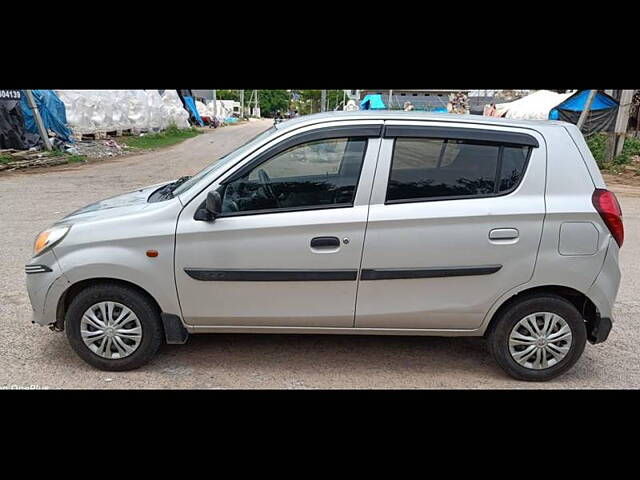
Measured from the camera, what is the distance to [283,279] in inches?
128

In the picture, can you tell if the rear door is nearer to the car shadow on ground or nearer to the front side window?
the front side window

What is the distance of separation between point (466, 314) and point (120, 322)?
247 centimetres

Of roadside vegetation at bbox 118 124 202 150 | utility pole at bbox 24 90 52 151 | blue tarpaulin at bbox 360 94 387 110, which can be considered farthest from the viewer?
blue tarpaulin at bbox 360 94 387 110

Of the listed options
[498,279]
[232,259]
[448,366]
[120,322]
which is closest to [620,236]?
[498,279]

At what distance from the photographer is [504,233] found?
3180mm

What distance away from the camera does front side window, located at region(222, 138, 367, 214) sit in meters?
3.27

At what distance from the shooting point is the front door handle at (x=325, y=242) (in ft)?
10.4

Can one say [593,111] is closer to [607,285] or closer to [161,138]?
[607,285]

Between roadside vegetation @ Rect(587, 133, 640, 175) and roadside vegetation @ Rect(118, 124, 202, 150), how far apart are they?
17838 millimetres

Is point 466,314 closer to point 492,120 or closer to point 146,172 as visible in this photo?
point 492,120

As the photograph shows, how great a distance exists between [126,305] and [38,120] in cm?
1481

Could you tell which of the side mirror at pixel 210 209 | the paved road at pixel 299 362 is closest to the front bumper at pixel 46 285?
the paved road at pixel 299 362

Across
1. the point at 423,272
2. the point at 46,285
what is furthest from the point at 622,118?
the point at 46,285

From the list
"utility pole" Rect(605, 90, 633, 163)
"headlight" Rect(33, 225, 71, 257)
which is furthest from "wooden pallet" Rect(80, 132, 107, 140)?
"utility pole" Rect(605, 90, 633, 163)
